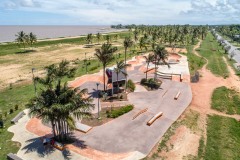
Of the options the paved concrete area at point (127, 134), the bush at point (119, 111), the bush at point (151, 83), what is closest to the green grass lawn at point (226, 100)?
the paved concrete area at point (127, 134)

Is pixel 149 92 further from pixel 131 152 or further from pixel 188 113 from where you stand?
pixel 131 152

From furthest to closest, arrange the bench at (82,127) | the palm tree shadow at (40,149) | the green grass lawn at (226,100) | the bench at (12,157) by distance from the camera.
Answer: the green grass lawn at (226,100) → the bench at (82,127) → the palm tree shadow at (40,149) → the bench at (12,157)

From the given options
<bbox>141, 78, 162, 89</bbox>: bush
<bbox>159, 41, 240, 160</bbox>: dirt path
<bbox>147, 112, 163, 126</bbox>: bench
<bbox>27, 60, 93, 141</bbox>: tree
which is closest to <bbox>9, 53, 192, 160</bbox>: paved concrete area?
<bbox>147, 112, 163, 126</bbox>: bench

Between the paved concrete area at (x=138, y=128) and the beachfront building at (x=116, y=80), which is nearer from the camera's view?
the paved concrete area at (x=138, y=128)

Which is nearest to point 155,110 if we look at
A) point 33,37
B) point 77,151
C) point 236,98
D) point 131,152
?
point 131,152

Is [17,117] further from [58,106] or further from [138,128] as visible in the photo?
[138,128]

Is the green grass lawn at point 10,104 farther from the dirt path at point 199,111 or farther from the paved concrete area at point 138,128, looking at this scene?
the dirt path at point 199,111

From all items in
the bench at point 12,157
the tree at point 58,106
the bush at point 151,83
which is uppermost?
the tree at point 58,106

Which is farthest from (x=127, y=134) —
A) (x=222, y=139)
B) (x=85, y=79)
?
(x=85, y=79)
